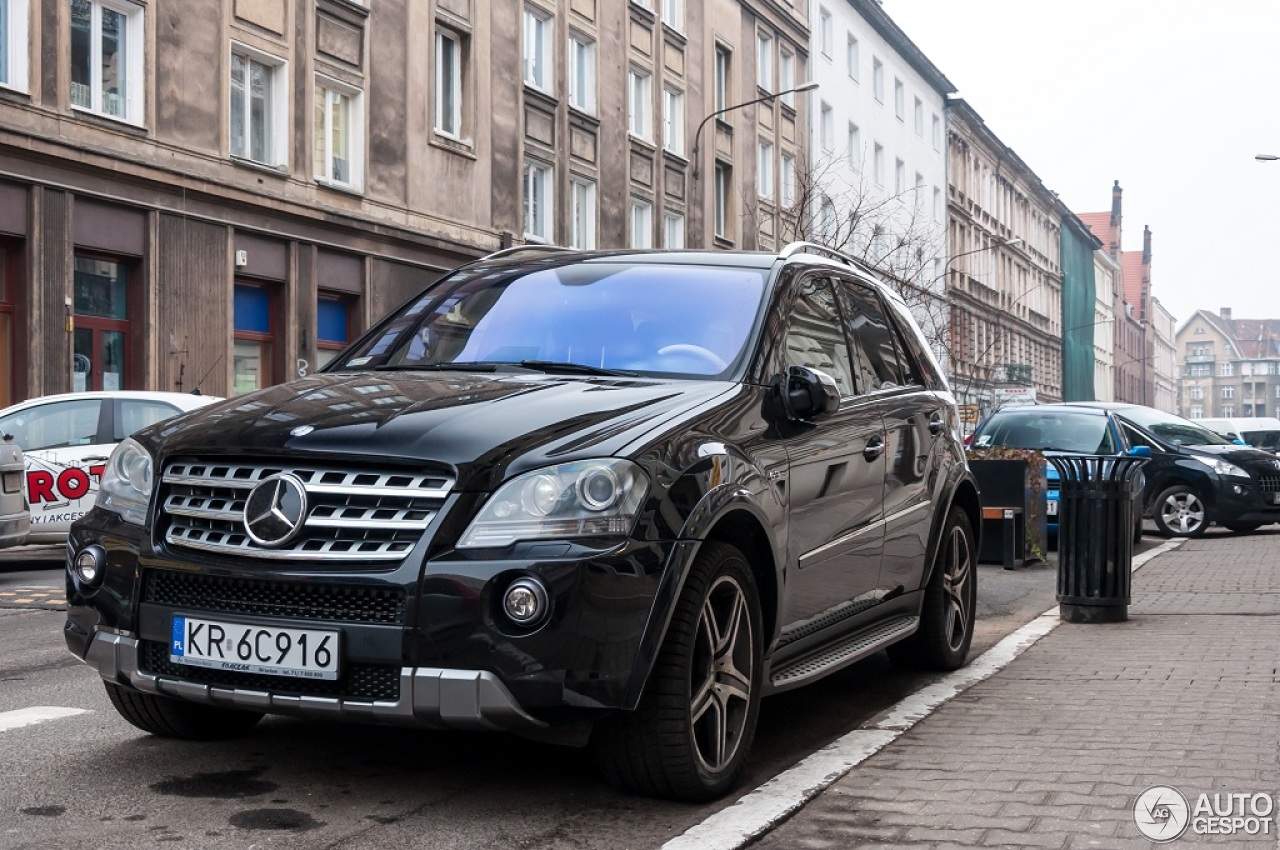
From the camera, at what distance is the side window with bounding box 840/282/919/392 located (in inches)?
259

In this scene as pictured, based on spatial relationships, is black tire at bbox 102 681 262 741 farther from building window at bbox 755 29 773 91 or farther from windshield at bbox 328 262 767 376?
building window at bbox 755 29 773 91

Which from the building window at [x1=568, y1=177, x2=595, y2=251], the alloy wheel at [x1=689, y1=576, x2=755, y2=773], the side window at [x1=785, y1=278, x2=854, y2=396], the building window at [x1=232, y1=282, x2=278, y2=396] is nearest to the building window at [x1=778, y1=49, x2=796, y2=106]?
the building window at [x1=568, y1=177, x2=595, y2=251]

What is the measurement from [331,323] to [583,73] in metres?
10.6

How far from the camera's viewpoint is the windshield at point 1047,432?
58.2 ft

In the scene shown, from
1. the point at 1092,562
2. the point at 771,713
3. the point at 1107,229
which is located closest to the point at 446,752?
the point at 771,713

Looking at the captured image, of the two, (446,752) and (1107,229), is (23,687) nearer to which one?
(446,752)

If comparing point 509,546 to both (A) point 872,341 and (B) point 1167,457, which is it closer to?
(A) point 872,341

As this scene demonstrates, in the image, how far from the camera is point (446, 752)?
5.29 meters

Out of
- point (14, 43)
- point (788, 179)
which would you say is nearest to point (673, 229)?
point (788, 179)

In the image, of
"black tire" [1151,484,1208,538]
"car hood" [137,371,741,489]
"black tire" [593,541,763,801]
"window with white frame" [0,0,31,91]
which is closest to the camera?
"car hood" [137,371,741,489]

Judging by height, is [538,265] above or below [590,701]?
above

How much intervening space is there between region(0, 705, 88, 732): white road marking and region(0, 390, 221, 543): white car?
8.49m

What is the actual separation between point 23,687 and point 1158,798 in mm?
4546

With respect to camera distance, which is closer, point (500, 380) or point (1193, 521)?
point (500, 380)
